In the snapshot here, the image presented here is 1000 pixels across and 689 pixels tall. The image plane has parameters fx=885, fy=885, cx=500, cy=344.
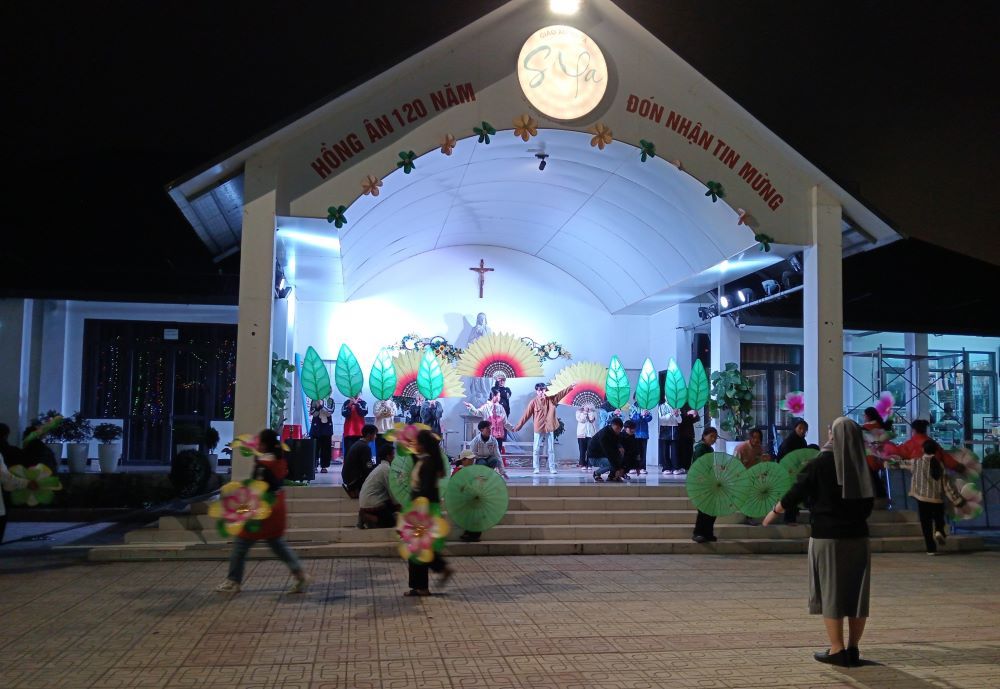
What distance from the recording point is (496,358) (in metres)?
18.3

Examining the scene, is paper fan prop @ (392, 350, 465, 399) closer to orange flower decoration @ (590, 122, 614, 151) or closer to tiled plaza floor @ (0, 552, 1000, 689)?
orange flower decoration @ (590, 122, 614, 151)

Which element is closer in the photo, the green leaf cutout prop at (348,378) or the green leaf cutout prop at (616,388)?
the green leaf cutout prop at (348,378)

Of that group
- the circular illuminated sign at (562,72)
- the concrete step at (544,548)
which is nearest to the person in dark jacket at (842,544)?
the concrete step at (544,548)

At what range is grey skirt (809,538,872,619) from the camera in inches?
228

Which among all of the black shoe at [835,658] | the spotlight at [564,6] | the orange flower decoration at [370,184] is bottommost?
the black shoe at [835,658]

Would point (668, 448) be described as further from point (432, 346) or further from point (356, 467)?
point (356, 467)

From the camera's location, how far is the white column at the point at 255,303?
11.5 metres

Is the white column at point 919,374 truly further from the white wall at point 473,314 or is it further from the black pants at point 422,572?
the black pants at point 422,572

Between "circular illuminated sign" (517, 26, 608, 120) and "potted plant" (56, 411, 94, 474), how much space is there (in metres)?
11.0

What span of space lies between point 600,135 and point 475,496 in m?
5.76

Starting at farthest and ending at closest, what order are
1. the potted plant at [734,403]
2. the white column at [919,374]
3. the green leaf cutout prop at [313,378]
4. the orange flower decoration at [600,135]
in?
the white column at [919,374] < the potted plant at [734,403] < the green leaf cutout prop at [313,378] < the orange flower decoration at [600,135]

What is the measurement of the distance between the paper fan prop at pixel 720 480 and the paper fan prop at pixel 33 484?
7.38 metres

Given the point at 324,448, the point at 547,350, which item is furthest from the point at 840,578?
the point at 547,350

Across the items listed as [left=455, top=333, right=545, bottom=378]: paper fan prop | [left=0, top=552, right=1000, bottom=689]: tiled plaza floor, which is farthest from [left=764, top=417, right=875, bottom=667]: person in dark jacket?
[left=455, top=333, right=545, bottom=378]: paper fan prop
